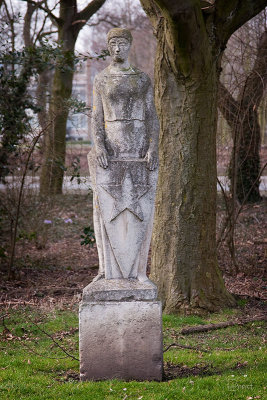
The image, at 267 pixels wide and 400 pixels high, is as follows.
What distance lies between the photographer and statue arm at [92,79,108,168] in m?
5.57

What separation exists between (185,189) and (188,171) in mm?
247

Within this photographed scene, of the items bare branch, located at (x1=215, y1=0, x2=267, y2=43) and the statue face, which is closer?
the statue face

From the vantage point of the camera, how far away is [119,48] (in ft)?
18.4

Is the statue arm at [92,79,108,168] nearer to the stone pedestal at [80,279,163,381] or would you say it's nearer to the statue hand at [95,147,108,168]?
the statue hand at [95,147,108,168]

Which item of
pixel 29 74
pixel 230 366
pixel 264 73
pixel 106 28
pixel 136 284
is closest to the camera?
pixel 136 284

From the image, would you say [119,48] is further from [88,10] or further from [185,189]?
[88,10]

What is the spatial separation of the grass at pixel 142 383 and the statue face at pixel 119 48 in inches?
121

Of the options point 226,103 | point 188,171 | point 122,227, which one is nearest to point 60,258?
point 226,103

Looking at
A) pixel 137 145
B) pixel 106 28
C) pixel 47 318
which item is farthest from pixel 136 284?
pixel 106 28

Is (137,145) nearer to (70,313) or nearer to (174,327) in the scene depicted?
(174,327)

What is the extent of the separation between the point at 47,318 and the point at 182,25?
421 cm

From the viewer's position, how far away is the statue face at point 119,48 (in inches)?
220

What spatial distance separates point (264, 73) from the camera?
9695mm

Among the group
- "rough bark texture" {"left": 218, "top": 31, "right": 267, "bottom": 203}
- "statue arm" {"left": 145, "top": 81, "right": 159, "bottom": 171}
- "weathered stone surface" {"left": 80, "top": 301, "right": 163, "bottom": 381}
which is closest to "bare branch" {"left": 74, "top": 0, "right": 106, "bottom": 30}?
"rough bark texture" {"left": 218, "top": 31, "right": 267, "bottom": 203}
